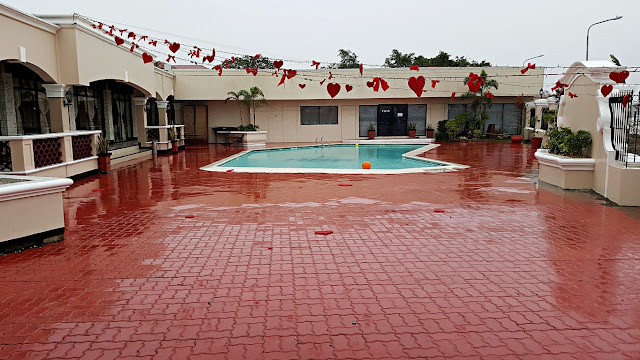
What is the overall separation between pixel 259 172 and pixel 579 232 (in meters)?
9.29

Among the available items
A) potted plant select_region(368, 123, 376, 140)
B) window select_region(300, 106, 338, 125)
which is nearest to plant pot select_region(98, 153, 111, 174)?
window select_region(300, 106, 338, 125)

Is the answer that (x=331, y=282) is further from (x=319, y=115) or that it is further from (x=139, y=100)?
(x=319, y=115)

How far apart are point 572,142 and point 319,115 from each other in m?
21.0

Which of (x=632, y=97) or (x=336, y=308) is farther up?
(x=632, y=97)

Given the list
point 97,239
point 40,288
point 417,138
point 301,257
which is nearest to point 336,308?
point 301,257

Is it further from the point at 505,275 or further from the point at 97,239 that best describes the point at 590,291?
the point at 97,239

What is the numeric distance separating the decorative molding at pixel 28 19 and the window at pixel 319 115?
1850 cm

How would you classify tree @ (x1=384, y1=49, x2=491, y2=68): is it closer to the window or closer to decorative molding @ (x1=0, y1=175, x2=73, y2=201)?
the window

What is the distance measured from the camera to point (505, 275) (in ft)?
16.6

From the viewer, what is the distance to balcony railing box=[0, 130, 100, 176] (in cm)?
1039

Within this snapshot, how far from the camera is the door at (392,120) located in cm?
3006

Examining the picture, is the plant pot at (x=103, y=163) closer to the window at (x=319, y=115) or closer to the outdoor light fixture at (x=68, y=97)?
the outdoor light fixture at (x=68, y=97)

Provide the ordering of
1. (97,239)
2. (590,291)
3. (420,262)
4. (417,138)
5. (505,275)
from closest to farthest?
1. (590,291)
2. (505,275)
3. (420,262)
4. (97,239)
5. (417,138)

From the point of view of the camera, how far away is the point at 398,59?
52188 millimetres
